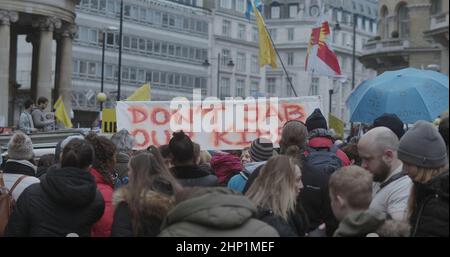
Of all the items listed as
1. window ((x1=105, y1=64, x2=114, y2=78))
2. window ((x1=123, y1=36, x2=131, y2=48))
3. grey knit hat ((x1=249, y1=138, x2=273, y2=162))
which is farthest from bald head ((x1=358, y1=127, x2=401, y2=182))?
window ((x1=123, y1=36, x2=131, y2=48))

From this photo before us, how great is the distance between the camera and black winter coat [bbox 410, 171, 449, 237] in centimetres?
452

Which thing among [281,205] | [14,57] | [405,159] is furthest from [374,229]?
[14,57]

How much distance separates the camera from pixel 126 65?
79375mm

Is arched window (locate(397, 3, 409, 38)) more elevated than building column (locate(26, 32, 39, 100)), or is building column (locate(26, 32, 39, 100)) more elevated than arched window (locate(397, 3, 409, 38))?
arched window (locate(397, 3, 409, 38))

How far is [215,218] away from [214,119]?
10016 mm

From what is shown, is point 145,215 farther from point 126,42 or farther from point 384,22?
point 126,42

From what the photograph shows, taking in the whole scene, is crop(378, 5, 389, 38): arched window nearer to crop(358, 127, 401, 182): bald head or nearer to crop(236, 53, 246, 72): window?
crop(236, 53, 246, 72): window

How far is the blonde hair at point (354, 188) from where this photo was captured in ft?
17.1

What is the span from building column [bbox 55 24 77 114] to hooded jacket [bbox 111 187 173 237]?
3585cm

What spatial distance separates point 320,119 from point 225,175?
1.89 m

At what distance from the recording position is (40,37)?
40.1 metres
